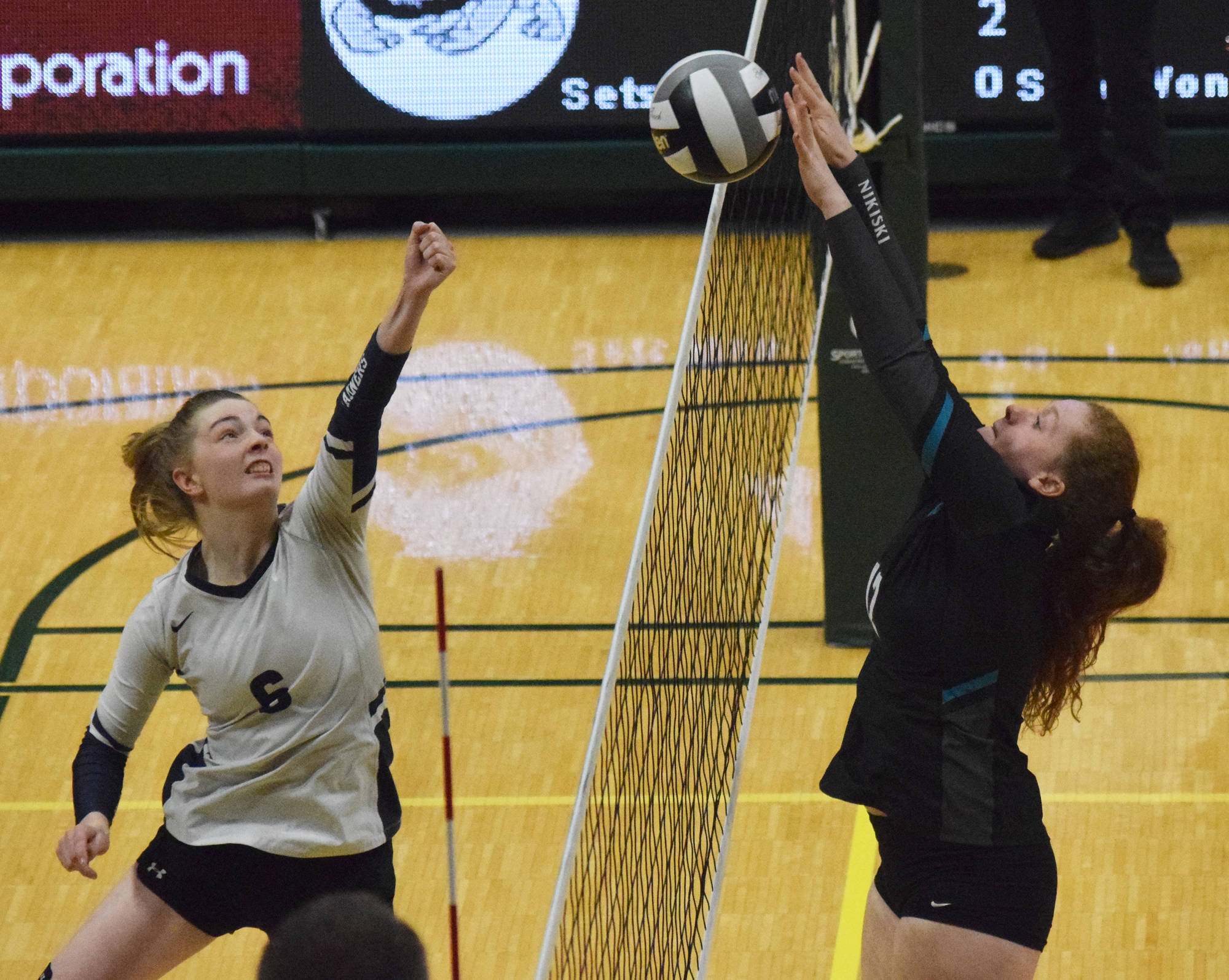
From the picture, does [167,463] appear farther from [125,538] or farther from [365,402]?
[125,538]

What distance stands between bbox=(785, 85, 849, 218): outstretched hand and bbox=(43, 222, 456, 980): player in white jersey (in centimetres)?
72

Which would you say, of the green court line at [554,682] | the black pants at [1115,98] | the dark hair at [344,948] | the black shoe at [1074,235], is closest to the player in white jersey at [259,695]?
the dark hair at [344,948]

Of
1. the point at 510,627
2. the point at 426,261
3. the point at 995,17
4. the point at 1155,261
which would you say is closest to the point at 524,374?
the point at 510,627

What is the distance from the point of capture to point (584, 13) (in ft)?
33.8

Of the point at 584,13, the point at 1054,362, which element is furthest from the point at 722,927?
the point at 584,13

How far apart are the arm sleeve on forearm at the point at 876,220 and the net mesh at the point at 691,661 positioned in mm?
931

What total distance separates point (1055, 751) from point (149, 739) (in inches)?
116

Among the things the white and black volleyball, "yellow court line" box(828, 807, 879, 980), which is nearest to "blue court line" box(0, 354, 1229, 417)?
"yellow court line" box(828, 807, 879, 980)

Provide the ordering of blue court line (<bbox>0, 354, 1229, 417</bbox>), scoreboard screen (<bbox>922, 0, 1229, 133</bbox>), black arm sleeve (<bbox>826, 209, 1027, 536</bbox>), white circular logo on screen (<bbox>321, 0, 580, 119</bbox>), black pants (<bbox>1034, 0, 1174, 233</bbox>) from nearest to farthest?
1. black arm sleeve (<bbox>826, 209, 1027, 536</bbox>)
2. blue court line (<bbox>0, 354, 1229, 417</bbox>)
3. black pants (<bbox>1034, 0, 1174, 233</bbox>)
4. scoreboard screen (<bbox>922, 0, 1229, 133</bbox>)
5. white circular logo on screen (<bbox>321, 0, 580, 119</bbox>)

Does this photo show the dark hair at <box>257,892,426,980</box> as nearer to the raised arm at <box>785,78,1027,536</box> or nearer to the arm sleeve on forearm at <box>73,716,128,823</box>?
the raised arm at <box>785,78,1027,536</box>

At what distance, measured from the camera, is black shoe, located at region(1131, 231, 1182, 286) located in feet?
31.0

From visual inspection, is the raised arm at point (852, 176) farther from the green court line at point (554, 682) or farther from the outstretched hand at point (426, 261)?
the green court line at point (554, 682)

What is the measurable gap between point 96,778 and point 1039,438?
1.98 meters

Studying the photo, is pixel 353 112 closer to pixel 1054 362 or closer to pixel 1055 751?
pixel 1054 362
